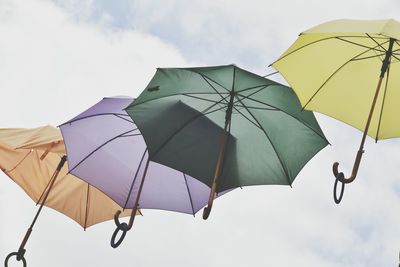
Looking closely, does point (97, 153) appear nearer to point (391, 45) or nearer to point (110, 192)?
point (110, 192)

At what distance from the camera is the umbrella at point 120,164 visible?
7.84 metres

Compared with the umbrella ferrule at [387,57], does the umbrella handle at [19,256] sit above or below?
below

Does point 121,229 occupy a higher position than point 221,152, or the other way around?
point 221,152

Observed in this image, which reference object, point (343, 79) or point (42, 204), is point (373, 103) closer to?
point (343, 79)

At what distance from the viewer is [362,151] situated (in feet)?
20.0

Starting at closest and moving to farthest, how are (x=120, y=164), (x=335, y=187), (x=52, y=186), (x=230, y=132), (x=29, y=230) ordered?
(x=335, y=187) → (x=230, y=132) → (x=29, y=230) → (x=120, y=164) → (x=52, y=186)

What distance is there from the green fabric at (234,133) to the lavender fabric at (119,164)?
0.85 meters

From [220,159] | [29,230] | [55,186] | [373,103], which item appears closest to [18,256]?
[29,230]

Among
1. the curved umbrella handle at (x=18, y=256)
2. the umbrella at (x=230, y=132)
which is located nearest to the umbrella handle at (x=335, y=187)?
the umbrella at (x=230, y=132)

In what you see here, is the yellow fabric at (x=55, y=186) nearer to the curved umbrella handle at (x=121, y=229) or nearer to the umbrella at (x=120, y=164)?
the umbrella at (x=120, y=164)

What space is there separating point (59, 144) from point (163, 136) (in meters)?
1.84

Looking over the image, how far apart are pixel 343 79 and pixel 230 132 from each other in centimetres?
141

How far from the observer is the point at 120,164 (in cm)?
809

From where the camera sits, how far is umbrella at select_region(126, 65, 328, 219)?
275 inches
